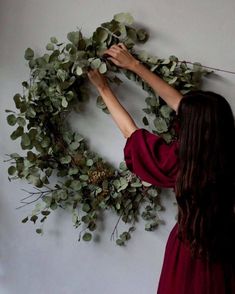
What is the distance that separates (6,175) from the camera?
163 centimetres

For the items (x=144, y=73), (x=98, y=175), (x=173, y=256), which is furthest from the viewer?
(x=98, y=175)

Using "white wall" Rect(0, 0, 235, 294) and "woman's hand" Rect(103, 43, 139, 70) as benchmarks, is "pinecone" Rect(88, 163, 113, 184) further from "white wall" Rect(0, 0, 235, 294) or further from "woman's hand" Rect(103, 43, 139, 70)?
"woman's hand" Rect(103, 43, 139, 70)

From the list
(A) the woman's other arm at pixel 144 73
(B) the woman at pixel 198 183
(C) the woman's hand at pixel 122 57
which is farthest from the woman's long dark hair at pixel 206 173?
(C) the woman's hand at pixel 122 57

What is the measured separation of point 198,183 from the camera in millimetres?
1093

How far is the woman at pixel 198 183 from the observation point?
1.08 m

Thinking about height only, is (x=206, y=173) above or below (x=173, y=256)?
above

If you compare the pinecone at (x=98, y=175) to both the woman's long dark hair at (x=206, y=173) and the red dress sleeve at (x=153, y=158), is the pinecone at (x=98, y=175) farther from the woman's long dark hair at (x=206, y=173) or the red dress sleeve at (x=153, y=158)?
the woman's long dark hair at (x=206, y=173)

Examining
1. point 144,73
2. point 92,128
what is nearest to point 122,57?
point 144,73

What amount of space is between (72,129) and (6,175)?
1.13 ft

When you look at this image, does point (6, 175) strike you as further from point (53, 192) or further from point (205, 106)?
point (205, 106)

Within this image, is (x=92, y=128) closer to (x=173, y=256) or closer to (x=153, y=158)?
(x=153, y=158)

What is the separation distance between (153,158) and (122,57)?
380 mm

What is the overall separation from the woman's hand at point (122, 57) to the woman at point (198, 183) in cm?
23

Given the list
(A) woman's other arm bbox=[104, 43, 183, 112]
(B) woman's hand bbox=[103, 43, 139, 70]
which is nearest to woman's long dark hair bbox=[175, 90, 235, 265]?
(A) woman's other arm bbox=[104, 43, 183, 112]
